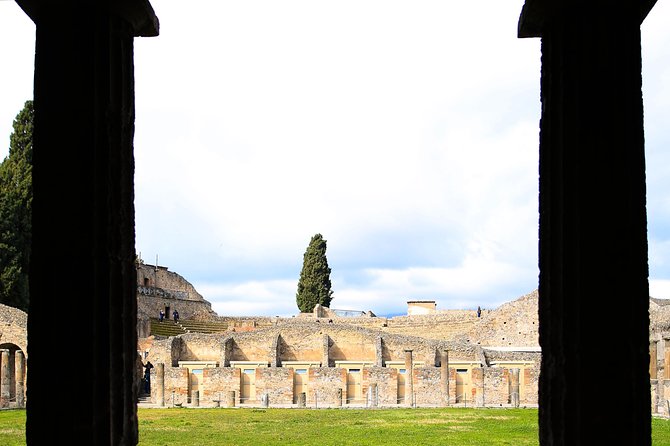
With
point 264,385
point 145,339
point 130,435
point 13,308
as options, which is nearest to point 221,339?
point 145,339

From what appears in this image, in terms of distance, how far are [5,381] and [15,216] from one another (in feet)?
22.5

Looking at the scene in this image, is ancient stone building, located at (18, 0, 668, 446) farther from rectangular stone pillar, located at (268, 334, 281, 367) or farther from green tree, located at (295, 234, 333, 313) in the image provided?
green tree, located at (295, 234, 333, 313)

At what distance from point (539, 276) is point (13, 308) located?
3032 centimetres

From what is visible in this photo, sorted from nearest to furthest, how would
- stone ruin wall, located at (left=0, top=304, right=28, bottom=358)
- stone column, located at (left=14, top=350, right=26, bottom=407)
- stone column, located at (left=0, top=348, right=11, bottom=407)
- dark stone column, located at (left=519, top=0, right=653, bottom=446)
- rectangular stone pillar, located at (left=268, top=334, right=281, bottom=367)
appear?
dark stone column, located at (left=519, top=0, right=653, bottom=446) → stone column, located at (left=0, top=348, right=11, bottom=407) → stone column, located at (left=14, top=350, right=26, bottom=407) → stone ruin wall, located at (left=0, top=304, right=28, bottom=358) → rectangular stone pillar, located at (left=268, top=334, right=281, bottom=367)

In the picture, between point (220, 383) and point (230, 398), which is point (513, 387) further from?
point (220, 383)

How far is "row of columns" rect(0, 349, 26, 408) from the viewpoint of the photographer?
1156 inches

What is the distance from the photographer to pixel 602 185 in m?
3.56

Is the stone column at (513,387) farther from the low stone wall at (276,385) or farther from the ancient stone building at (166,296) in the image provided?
the ancient stone building at (166,296)

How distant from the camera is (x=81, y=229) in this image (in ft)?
12.1

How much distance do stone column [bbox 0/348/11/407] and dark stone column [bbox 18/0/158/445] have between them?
28218 millimetres

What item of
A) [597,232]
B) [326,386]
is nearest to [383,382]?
[326,386]

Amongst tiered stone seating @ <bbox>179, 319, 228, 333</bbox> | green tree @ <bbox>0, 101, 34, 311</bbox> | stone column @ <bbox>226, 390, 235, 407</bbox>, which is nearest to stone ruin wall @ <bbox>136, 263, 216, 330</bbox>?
tiered stone seating @ <bbox>179, 319, 228, 333</bbox>

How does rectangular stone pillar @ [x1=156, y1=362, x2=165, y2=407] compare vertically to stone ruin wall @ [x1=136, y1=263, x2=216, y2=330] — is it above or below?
below

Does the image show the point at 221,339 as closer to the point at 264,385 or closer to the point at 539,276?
the point at 264,385
